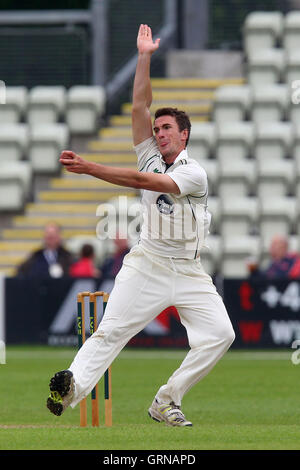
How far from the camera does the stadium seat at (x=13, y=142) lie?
774 inches

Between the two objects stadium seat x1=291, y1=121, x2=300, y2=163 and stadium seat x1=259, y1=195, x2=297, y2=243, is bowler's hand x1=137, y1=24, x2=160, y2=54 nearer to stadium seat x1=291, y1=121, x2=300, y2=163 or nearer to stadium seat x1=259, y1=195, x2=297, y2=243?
stadium seat x1=259, y1=195, x2=297, y2=243

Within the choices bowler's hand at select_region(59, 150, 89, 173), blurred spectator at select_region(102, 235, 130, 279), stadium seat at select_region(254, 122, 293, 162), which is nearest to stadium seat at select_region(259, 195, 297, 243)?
stadium seat at select_region(254, 122, 293, 162)

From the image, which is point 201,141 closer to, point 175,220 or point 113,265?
point 113,265

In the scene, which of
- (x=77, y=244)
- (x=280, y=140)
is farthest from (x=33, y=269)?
(x=280, y=140)

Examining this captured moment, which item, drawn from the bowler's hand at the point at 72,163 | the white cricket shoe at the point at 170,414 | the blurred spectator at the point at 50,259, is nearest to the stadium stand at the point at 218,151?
the blurred spectator at the point at 50,259

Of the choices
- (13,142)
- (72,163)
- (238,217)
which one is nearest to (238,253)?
(238,217)

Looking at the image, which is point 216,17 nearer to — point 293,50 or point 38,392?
point 293,50

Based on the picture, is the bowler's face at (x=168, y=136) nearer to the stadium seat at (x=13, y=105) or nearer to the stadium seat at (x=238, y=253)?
the stadium seat at (x=238, y=253)

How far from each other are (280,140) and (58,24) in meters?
4.75

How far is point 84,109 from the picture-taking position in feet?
66.4

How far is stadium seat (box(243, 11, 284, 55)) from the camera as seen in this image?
808 inches

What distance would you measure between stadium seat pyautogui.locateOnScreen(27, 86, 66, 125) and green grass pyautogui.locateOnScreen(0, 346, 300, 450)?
5.40 meters

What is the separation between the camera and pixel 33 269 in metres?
16.7
